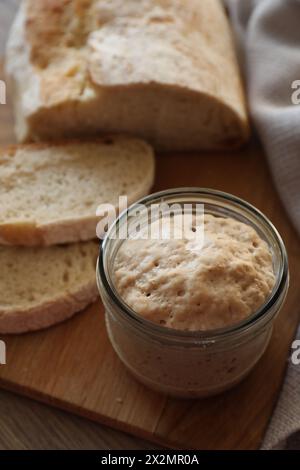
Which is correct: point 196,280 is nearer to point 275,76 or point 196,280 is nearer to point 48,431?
point 48,431

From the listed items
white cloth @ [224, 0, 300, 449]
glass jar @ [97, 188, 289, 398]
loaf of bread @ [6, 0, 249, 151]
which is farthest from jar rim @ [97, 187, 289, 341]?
loaf of bread @ [6, 0, 249, 151]

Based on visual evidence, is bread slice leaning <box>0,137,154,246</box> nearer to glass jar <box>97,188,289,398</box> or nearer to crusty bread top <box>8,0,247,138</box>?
crusty bread top <box>8,0,247,138</box>

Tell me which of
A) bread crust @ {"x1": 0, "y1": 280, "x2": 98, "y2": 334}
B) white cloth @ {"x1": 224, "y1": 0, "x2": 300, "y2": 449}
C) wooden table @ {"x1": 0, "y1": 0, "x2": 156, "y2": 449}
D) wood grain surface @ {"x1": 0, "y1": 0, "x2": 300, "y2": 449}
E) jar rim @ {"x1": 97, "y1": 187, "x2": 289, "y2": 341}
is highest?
white cloth @ {"x1": 224, "y1": 0, "x2": 300, "y2": 449}

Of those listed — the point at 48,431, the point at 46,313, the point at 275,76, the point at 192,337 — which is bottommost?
the point at 48,431

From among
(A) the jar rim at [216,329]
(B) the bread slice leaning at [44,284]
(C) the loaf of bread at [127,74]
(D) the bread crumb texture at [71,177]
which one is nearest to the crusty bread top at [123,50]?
(C) the loaf of bread at [127,74]

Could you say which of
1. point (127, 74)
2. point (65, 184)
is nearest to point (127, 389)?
point (65, 184)

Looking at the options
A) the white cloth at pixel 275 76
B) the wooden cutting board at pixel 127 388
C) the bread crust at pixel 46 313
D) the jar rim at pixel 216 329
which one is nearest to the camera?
the jar rim at pixel 216 329

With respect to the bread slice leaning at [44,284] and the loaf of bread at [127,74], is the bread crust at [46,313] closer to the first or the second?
the bread slice leaning at [44,284]
